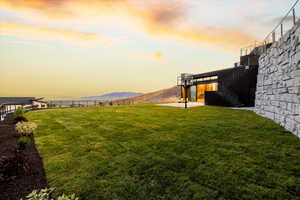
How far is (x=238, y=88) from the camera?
59.7 ft

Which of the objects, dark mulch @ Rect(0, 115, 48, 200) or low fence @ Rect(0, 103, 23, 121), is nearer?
dark mulch @ Rect(0, 115, 48, 200)

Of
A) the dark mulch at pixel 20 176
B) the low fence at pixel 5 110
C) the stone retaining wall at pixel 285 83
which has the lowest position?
the dark mulch at pixel 20 176

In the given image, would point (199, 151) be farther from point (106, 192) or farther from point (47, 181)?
point (47, 181)

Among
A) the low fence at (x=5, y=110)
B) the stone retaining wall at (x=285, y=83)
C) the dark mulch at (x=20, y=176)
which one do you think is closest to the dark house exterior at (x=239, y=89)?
the stone retaining wall at (x=285, y=83)

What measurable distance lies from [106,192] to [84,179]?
781 millimetres

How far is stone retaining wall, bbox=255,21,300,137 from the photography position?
5.79m

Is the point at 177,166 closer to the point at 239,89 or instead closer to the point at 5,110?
the point at 5,110

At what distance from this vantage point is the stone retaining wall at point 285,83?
579 cm

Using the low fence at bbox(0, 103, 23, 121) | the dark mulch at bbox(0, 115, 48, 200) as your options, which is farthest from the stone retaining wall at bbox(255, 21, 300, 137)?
the low fence at bbox(0, 103, 23, 121)

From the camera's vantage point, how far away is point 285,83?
684 centimetres

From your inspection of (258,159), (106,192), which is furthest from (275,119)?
(106,192)

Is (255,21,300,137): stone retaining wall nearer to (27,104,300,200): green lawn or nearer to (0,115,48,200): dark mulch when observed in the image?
(27,104,300,200): green lawn

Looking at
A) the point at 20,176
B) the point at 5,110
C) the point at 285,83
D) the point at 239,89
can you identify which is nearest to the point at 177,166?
the point at 20,176

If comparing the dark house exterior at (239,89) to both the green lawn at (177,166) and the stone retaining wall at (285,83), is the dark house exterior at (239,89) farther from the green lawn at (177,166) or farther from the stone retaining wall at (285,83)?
the green lawn at (177,166)
